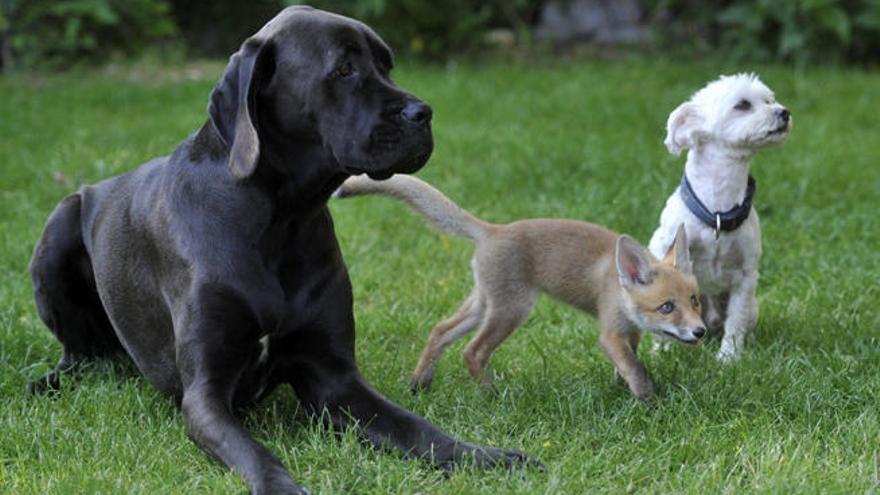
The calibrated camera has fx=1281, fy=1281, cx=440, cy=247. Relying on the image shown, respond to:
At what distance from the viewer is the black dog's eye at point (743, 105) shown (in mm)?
5145

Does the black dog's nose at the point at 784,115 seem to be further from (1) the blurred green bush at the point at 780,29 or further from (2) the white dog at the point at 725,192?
(1) the blurred green bush at the point at 780,29

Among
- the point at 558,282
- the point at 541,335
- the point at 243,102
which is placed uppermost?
the point at 243,102

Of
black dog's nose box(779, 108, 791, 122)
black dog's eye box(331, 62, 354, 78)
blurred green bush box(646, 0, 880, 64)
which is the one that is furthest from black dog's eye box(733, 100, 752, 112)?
blurred green bush box(646, 0, 880, 64)

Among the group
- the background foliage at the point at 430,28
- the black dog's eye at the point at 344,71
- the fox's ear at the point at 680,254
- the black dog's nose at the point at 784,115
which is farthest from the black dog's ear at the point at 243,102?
the background foliage at the point at 430,28

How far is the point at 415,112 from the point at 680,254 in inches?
52.7

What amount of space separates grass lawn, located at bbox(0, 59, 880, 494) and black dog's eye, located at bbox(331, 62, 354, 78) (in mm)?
1105

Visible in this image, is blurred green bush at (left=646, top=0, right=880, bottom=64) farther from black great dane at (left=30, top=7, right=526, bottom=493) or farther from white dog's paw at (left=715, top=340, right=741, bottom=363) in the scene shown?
black great dane at (left=30, top=7, right=526, bottom=493)

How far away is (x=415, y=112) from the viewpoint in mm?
3775

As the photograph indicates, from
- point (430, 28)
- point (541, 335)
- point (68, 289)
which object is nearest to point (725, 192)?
point (541, 335)

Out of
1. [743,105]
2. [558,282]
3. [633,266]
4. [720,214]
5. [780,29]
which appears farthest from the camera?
[780,29]

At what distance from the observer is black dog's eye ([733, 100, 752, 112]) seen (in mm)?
5145

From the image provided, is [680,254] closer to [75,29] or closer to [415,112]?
[415,112]

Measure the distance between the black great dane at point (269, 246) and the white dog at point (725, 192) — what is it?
1.56m

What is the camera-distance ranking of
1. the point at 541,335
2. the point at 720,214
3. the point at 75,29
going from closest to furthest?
the point at 720,214
the point at 541,335
the point at 75,29
